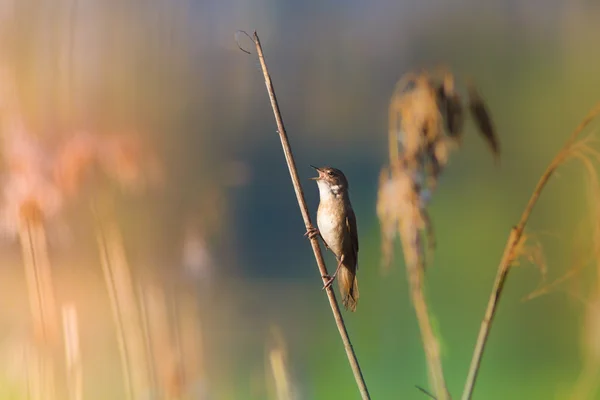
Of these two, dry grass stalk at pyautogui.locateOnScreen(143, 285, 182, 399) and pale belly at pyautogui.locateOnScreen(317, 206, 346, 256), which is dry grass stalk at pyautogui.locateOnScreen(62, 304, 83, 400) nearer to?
dry grass stalk at pyautogui.locateOnScreen(143, 285, 182, 399)

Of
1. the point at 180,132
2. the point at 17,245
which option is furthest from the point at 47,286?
the point at 180,132

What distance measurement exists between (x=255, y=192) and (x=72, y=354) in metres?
0.64

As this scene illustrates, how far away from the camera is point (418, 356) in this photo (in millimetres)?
1639

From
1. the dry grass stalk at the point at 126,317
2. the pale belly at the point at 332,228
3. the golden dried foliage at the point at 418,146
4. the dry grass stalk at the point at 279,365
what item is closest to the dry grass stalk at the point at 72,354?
the dry grass stalk at the point at 126,317

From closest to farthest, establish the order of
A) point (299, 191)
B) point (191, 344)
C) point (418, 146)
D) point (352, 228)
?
point (299, 191) < point (418, 146) < point (352, 228) < point (191, 344)

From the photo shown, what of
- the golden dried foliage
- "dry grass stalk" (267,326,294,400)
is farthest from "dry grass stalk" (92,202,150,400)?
the golden dried foliage

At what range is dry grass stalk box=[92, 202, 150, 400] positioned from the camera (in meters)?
1.51

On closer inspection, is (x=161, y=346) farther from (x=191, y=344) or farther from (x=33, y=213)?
(x=33, y=213)

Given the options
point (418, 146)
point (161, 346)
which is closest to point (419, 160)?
point (418, 146)

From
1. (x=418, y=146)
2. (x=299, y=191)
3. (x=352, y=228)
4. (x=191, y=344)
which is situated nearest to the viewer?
(x=299, y=191)

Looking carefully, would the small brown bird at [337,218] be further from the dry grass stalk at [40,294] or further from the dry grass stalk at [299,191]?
the dry grass stalk at [40,294]

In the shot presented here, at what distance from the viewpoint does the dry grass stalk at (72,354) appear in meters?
1.52

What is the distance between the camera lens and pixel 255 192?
1.63 m

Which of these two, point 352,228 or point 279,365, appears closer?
point 352,228
